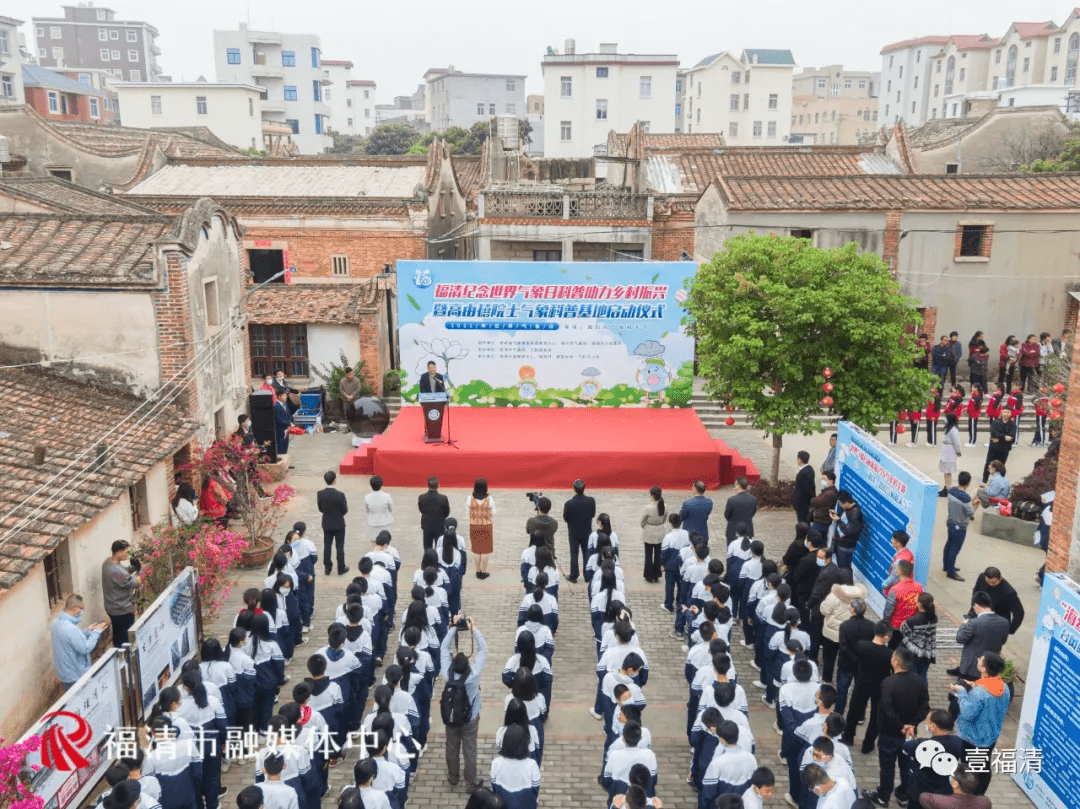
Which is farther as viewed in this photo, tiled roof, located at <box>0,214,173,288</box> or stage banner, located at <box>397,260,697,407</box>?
stage banner, located at <box>397,260,697,407</box>

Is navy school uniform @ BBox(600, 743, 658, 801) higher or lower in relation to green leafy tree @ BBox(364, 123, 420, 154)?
lower

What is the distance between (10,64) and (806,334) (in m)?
58.2

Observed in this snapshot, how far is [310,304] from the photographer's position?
21.3 meters

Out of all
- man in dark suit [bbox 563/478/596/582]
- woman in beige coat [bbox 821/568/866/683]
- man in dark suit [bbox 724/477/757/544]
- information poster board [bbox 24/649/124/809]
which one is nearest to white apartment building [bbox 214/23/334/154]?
man in dark suit [bbox 563/478/596/582]

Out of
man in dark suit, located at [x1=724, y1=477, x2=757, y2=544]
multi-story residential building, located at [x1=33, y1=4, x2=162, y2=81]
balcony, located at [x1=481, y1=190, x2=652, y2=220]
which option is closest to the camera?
man in dark suit, located at [x1=724, y1=477, x2=757, y2=544]

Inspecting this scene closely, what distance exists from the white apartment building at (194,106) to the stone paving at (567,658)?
47.0 meters

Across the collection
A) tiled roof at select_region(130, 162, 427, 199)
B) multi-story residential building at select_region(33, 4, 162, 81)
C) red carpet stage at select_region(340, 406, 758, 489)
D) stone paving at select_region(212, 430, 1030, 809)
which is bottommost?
stone paving at select_region(212, 430, 1030, 809)

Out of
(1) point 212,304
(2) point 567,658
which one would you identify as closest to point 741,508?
(2) point 567,658

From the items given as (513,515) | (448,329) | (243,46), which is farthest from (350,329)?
(243,46)

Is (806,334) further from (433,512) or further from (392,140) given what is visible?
(392,140)

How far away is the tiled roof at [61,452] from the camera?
9.20 m

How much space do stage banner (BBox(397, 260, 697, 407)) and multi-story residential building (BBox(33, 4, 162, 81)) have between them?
299ft

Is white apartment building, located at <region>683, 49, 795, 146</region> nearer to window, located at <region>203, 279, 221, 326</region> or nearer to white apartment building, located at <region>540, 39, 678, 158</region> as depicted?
white apartment building, located at <region>540, 39, 678, 158</region>

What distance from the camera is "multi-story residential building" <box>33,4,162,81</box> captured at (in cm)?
9375
